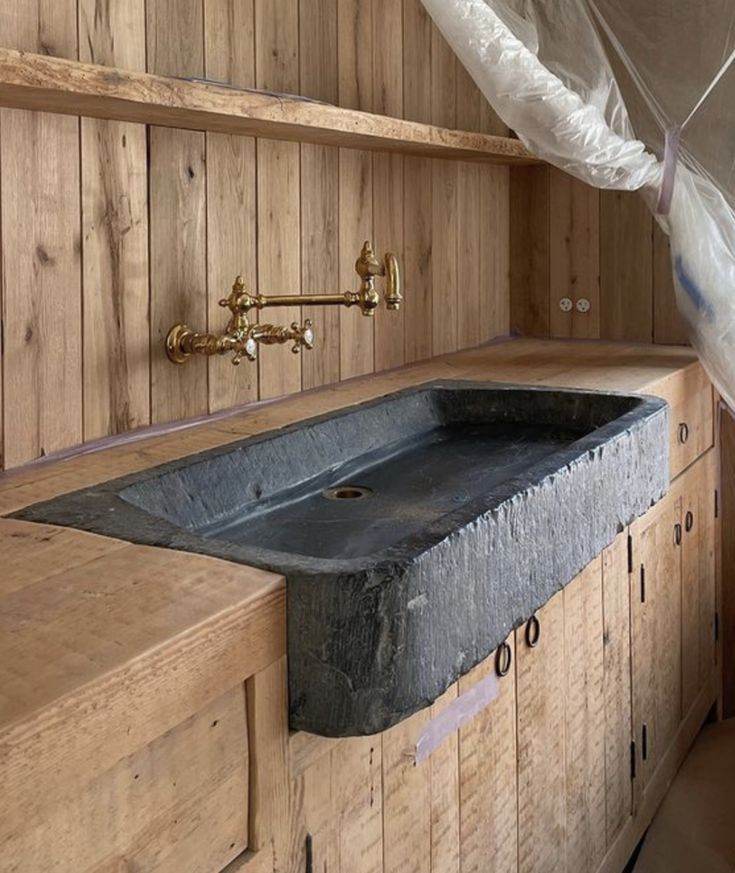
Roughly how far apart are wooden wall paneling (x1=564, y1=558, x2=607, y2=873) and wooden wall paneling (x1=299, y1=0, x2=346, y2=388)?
61 cm

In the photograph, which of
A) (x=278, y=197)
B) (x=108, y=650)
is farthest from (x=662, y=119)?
(x=108, y=650)

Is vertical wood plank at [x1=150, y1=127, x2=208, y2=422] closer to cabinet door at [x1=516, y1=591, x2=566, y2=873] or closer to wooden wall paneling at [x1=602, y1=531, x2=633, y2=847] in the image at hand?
cabinet door at [x1=516, y1=591, x2=566, y2=873]

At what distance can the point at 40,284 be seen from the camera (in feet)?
4.25

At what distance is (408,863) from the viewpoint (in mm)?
1166

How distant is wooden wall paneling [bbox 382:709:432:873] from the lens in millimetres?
1111

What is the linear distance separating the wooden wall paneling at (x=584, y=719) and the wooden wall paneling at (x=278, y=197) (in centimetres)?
62

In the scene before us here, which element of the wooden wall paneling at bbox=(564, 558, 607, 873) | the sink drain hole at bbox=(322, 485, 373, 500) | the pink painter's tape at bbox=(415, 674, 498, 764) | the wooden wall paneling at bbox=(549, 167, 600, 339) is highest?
the wooden wall paneling at bbox=(549, 167, 600, 339)

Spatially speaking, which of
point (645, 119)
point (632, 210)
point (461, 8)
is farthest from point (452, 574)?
point (632, 210)

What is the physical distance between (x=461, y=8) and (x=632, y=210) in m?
0.91

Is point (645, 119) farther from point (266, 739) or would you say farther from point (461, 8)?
point (266, 739)

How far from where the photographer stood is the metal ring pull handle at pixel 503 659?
4.42ft

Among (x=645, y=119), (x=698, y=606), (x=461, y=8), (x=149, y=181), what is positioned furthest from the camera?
(x=698, y=606)

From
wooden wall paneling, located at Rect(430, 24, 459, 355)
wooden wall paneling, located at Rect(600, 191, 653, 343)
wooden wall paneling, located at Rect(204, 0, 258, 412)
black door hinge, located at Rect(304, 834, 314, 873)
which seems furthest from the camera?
wooden wall paneling, located at Rect(600, 191, 653, 343)

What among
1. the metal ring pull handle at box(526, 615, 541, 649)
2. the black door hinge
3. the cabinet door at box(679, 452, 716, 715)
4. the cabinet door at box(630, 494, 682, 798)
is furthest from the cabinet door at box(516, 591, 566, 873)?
the cabinet door at box(679, 452, 716, 715)
